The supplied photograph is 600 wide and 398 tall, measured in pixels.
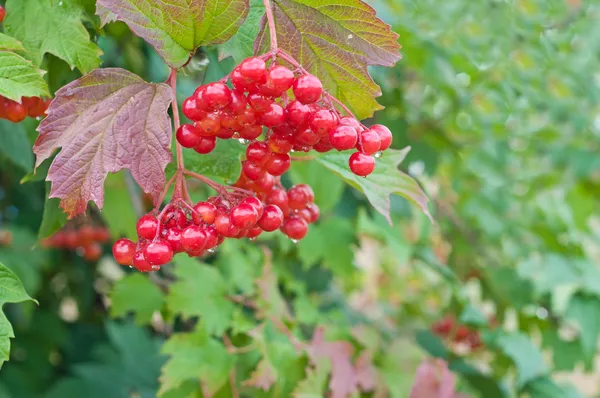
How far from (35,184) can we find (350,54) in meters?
1.65

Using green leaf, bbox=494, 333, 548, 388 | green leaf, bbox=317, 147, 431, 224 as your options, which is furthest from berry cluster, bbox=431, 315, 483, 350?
green leaf, bbox=317, 147, 431, 224

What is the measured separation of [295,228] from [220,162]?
0.54 feet

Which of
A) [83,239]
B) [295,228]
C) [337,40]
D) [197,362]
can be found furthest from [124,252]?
[83,239]

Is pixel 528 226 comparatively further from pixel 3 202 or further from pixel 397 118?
pixel 3 202

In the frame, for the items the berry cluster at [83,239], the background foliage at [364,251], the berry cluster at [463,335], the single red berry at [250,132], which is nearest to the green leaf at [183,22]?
the background foliage at [364,251]

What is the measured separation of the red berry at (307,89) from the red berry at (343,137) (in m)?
0.05

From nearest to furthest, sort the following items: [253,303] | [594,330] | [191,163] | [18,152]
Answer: [191,163] → [18,152] → [253,303] → [594,330]

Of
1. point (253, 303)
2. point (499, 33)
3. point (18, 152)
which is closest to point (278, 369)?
point (253, 303)

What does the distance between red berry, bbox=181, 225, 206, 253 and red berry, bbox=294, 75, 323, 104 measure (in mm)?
216

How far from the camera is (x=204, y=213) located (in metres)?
0.81

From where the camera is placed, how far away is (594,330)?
207 centimetres

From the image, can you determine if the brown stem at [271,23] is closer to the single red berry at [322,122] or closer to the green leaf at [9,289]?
the single red berry at [322,122]

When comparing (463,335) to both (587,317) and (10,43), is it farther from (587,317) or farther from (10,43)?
(10,43)

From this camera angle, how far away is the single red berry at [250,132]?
779mm
